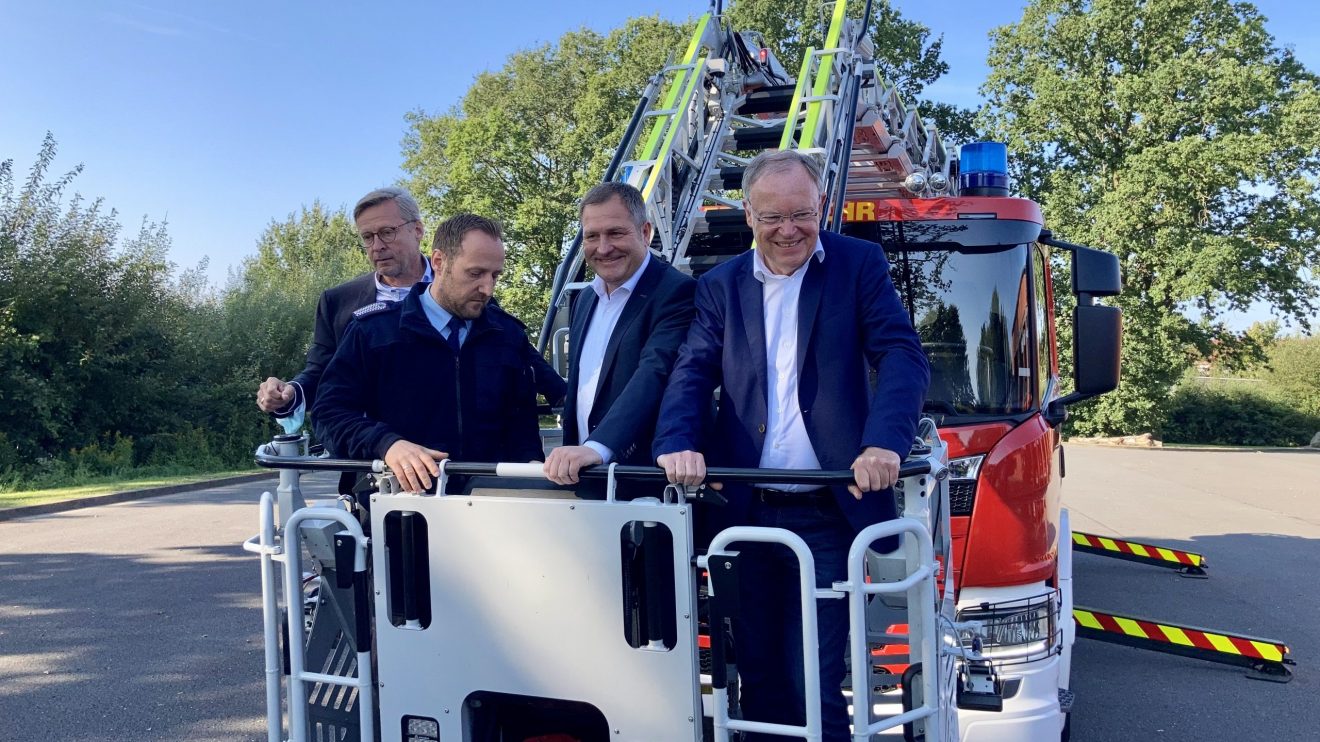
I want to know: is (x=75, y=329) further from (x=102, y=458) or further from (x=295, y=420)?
(x=295, y=420)

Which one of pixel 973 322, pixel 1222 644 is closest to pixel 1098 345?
pixel 973 322

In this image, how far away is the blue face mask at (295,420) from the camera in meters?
3.19

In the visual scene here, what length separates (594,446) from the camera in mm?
2484

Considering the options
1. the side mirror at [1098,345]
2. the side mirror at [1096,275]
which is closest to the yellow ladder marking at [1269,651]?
the side mirror at [1098,345]

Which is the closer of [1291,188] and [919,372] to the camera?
[919,372]

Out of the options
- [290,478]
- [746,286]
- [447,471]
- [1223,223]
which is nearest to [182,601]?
[290,478]

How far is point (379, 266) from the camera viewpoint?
394 centimetres

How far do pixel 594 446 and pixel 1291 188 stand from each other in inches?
1169

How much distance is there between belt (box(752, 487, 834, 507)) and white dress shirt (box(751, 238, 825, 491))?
22mm

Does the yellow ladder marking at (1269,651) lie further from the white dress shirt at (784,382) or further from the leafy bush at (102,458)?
the leafy bush at (102,458)

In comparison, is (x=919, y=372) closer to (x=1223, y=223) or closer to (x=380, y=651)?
(x=380, y=651)

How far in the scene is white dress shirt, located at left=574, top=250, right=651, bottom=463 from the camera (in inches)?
115

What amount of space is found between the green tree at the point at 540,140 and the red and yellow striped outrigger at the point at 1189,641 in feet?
81.6

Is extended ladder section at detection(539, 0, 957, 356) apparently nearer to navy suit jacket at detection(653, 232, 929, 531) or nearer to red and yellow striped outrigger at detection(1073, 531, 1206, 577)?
navy suit jacket at detection(653, 232, 929, 531)
